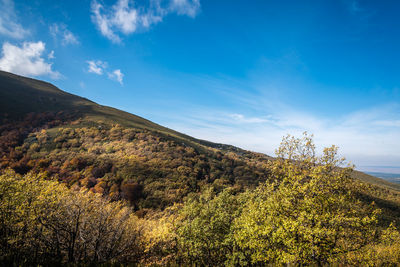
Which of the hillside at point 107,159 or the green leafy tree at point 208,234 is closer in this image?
the green leafy tree at point 208,234

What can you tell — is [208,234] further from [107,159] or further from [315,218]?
[107,159]

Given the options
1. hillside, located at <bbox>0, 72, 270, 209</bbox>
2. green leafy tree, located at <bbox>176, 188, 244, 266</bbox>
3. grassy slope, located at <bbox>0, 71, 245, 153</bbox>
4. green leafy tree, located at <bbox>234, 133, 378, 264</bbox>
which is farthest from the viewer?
grassy slope, located at <bbox>0, 71, 245, 153</bbox>

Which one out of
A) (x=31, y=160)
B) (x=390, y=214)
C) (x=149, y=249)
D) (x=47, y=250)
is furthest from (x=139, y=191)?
(x=390, y=214)

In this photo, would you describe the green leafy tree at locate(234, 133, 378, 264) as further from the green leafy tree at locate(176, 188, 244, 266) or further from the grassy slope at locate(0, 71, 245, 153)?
the grassy slope at locate(0, 71, 245, 153)

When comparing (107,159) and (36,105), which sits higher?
(36,105)

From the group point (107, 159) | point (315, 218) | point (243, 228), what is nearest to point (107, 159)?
point (107, 159)

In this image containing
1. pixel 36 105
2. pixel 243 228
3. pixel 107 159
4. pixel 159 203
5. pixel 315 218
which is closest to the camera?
pixel 315 218

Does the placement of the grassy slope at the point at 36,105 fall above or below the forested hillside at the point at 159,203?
above

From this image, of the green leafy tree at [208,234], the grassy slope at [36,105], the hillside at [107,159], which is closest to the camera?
the green leafy tree at [208,234]

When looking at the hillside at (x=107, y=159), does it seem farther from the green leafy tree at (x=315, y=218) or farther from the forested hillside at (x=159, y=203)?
the green leafy tree at (x=315, y=218)

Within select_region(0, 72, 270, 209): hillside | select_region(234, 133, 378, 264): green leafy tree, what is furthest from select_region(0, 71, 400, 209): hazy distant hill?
select_region(234, 133, 378, 264): green leafy tree

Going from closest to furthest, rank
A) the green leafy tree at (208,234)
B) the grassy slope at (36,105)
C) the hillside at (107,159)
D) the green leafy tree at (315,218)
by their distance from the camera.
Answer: the green leafy tree at (315,218) < the green leafy tree at (208,234) < the hillside at (107,159) < the grassy slope at (36,105)

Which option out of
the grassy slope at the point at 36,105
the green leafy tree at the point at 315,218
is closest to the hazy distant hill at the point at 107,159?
the grassy slope at the point at 36,105

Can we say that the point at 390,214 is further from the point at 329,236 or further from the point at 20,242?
the point at 20,242
